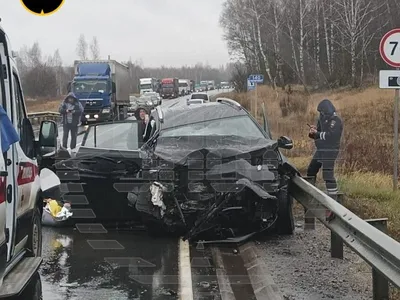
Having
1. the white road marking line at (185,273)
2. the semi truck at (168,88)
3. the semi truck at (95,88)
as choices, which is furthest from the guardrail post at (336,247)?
the semi truck at (168,88)

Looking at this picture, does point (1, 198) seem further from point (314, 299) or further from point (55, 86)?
point (55, 86)

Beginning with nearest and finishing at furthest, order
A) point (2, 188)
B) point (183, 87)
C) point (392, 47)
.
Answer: point (2, 188) < point (392, 47) < point (183, 87)

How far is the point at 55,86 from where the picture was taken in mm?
44750

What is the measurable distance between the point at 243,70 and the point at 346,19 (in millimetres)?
9167

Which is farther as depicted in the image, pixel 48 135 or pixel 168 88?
pixel 168 88

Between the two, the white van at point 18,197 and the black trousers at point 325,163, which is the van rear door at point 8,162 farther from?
the black trousers at point 325,163

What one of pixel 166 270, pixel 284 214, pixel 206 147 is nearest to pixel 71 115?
pixel 206 147

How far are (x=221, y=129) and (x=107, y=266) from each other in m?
2.88

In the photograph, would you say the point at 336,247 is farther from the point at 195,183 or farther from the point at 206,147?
the point at 206,147

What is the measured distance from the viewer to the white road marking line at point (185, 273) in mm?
5245

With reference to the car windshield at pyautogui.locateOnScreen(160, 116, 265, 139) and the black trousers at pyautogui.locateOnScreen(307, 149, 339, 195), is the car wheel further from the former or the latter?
the black trousers at pyautogui.locateOnScreen(307, 149, 339, 195)

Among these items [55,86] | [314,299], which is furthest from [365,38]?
[314,299]

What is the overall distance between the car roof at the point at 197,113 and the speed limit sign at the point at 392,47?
2.49 meters

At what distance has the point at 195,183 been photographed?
22.8 ft
